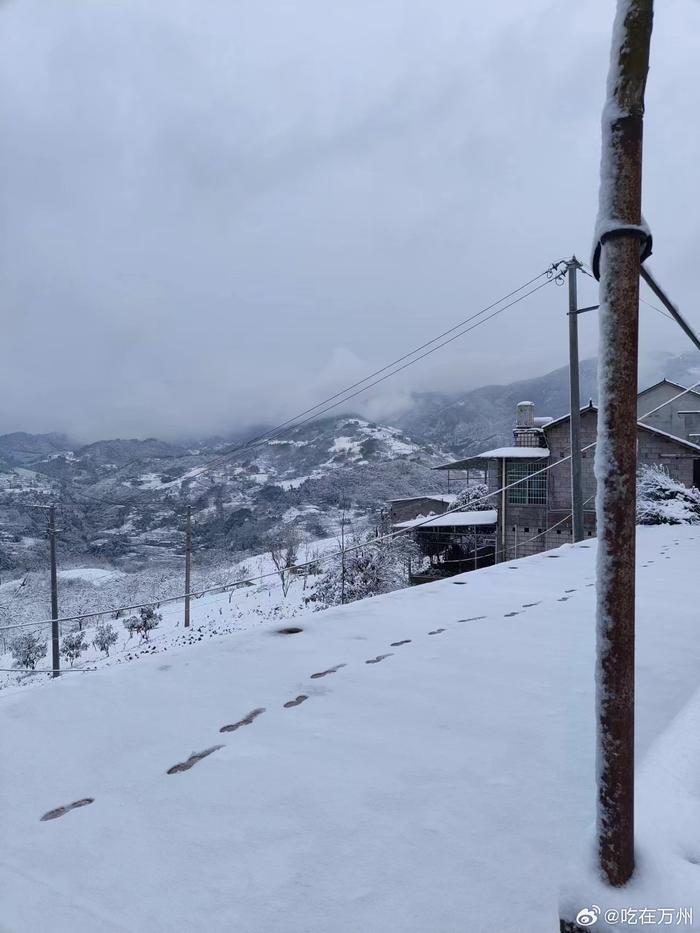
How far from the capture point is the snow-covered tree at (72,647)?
21.9 m

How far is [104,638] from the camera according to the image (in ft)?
77.3

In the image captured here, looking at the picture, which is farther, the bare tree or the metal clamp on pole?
the bare tree

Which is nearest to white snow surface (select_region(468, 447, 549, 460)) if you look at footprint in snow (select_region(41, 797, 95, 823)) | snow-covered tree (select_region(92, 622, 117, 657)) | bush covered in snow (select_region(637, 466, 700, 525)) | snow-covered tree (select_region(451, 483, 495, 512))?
bush covered in snow (select_region(637, 466, 700, 525))

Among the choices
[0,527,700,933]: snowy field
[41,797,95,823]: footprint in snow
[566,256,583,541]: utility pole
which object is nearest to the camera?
[0,527,700,933]: snowy field

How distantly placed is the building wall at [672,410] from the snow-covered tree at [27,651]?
25798 mm

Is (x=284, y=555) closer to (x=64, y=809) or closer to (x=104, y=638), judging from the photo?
(x=104, y=638)

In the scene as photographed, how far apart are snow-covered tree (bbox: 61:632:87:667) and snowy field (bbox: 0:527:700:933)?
2187 centimetres

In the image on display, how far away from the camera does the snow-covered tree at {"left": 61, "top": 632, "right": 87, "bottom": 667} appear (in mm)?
21920

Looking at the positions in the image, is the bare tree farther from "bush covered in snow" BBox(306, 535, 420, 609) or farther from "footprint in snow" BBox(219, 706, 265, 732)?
"footprint in snow" BBox(219, 706, 265, 732)

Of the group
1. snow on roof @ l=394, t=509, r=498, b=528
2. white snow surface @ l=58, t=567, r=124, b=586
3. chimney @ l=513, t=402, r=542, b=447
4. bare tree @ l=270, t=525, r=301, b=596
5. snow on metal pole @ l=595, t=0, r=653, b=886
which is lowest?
white snow surface @ l=58, t=567, r=124, b=586

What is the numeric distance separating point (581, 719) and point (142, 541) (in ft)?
240

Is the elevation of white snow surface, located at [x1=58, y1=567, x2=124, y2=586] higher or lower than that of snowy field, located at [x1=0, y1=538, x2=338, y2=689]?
lower

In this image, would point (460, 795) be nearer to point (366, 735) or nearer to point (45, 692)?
point (366, 735)

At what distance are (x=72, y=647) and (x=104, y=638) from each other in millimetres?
1289
